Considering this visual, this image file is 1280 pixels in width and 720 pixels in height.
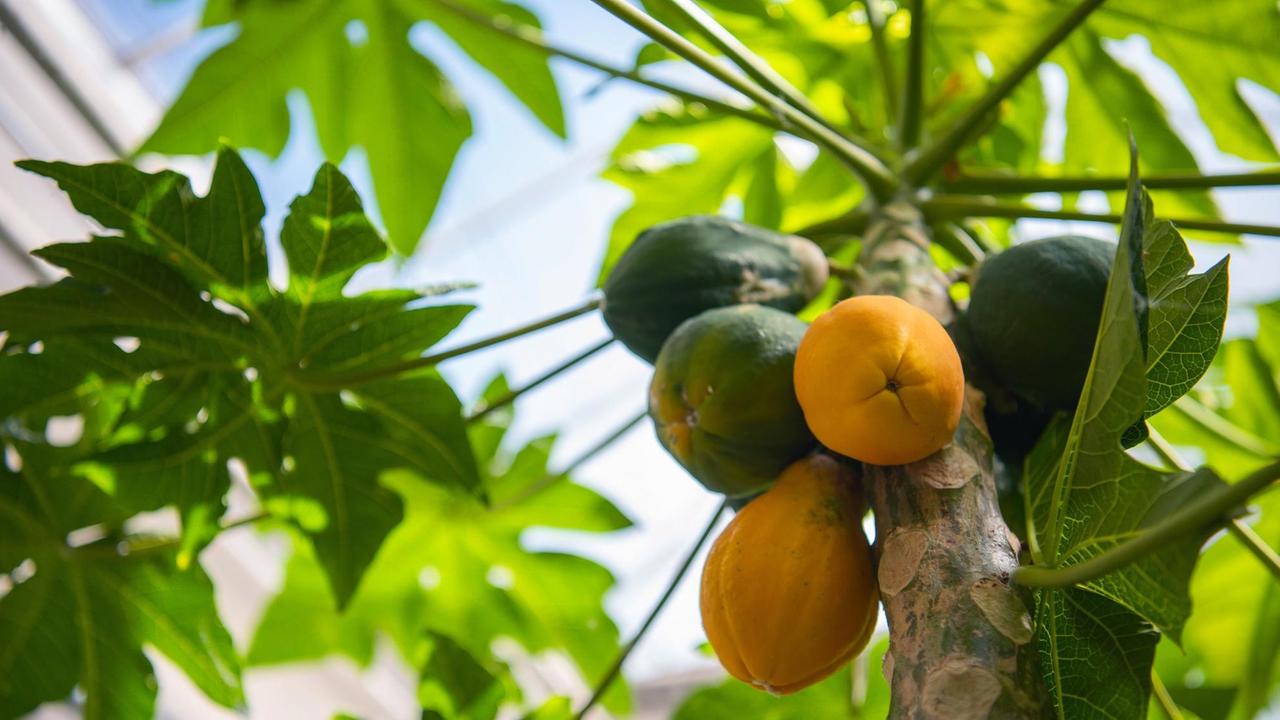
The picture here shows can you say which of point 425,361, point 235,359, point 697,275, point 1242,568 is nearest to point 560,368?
point 425,361

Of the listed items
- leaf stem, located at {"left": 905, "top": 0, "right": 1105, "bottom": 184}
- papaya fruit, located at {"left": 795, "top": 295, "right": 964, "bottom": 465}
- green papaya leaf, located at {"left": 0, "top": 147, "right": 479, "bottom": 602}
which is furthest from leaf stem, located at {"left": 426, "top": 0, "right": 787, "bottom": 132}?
papaya fruit, located at {"left": 795, "top": 295, "right": 964, "bottom": 465}

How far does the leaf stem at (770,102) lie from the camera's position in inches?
44.7

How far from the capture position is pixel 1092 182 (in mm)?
1289

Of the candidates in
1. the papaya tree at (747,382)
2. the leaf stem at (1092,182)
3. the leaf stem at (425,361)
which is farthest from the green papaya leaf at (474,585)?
the leaf stem at (1092,182)

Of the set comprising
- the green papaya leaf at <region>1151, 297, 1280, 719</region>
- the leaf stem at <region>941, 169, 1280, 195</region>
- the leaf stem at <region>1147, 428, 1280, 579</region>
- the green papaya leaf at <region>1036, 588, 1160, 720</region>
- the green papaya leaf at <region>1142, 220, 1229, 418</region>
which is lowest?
the green papaya leaf at <region>1151, 297, 1280, 719</region>

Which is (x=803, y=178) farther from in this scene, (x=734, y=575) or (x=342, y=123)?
(x=734, y=575)

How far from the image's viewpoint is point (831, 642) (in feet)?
2.75

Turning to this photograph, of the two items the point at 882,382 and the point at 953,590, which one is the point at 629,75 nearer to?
the point at 882,382

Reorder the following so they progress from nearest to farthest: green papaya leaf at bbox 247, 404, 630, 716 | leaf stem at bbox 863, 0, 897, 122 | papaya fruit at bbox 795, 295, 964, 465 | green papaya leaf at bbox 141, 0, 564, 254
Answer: papaya fruit at bbox 795, 295, 964, 465 → leaf stem at bbox 863, 0, 897, 122 → green papaya leaf at bbox 141, 0, 564, 254 → green papaya leaf at bbox 247, 404, 630, 716

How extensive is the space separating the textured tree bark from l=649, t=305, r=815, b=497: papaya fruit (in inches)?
3.9

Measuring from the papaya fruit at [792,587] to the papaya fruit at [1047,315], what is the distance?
0.22m

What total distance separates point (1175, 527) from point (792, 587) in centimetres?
30

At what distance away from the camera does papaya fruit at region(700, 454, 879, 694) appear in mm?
819

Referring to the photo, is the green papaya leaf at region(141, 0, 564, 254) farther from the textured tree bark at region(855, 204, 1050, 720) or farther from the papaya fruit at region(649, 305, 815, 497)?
the textured tree bark at region(855, 204, 1050, 720)
